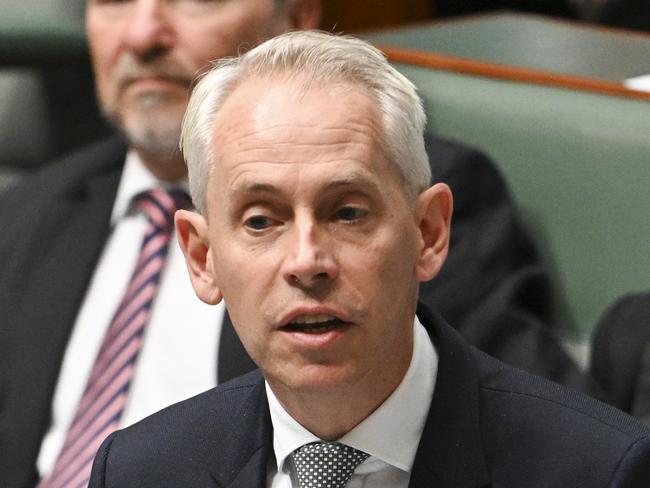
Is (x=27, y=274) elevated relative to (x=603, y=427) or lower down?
lower down

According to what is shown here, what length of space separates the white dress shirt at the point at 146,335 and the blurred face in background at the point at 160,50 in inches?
3.7

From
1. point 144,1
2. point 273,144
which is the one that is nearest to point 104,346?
point 144,1

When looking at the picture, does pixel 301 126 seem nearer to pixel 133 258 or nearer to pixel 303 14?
pixel 133 258

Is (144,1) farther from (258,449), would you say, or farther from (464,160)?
(258,449)

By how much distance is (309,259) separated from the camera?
44.8 inches

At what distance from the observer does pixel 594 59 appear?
2.16 metres

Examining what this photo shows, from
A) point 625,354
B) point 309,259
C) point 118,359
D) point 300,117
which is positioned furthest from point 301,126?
point 118,359

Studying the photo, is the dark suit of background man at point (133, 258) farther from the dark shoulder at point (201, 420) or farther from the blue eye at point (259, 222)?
the blue eye at point (259, 222)

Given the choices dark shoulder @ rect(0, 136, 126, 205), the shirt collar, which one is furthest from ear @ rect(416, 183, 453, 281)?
dark shoulder @ rect(0, 136, 126, 205)

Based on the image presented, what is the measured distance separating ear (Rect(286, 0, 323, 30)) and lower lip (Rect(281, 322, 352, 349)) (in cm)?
104

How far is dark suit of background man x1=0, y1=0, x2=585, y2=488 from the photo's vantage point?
181 centimetres

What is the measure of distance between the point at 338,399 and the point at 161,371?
71 centimetres

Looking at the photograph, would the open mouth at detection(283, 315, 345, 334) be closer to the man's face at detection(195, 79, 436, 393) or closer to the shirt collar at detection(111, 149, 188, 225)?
the man's face at detection(195, 79, 436, 393)

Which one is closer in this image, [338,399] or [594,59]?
[338,399]
